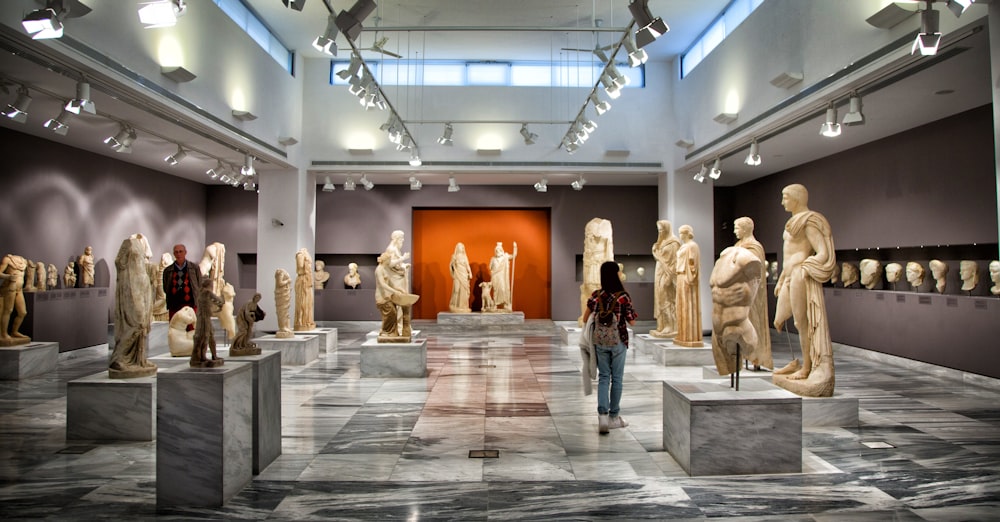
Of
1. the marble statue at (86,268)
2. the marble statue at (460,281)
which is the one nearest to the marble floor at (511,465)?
the marble statue at (86,268)

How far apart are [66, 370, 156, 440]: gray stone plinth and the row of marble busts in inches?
394

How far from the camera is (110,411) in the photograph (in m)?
5.16

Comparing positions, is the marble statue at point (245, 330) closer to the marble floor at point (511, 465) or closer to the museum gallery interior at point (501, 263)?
the museum gallery interior at point (501, 263)

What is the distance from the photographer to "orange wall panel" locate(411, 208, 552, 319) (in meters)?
16.0

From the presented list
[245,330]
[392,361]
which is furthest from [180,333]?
[392,361]

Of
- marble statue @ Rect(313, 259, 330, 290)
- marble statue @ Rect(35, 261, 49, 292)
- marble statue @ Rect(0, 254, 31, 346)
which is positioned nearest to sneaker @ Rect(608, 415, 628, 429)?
marble statue @ Rect(0, 254, 31, 346)

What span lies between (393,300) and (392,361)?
3.23 ft

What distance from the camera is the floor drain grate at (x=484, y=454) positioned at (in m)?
4.64

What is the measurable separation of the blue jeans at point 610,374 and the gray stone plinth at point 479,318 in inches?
340

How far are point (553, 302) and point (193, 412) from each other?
39.7 feet

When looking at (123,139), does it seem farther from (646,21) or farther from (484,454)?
(646,21)

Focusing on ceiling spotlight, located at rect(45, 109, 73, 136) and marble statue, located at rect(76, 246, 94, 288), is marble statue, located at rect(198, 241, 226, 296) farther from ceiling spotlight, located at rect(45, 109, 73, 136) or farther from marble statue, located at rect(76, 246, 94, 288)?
ceiling spotlight, located at rect(45, 109, 73, 136)

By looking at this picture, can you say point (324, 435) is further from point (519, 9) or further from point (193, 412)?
point (519, 9)

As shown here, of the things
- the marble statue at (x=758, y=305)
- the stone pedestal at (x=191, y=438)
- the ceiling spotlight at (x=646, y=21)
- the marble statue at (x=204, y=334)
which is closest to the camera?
the stone pedestal at (x=191, y=438)
